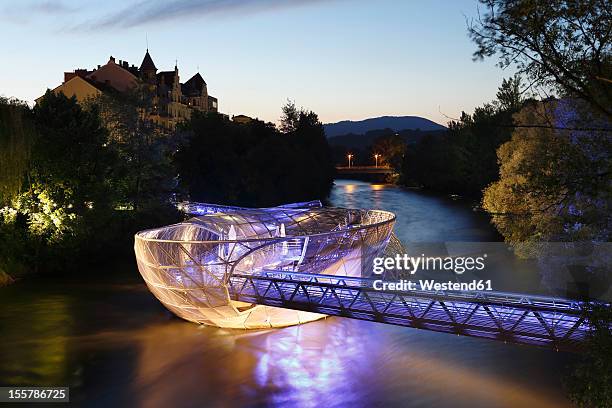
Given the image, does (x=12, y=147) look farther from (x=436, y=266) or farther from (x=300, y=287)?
(x=436, y=266)

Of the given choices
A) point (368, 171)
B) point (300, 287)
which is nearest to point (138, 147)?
point (300, 287)

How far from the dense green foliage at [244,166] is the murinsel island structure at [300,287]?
28615 mm

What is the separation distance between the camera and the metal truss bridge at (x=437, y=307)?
12307mm

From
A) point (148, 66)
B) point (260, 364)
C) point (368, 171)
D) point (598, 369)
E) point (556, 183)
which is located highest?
point (148, 66)

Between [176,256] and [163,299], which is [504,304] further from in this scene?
[163,299]

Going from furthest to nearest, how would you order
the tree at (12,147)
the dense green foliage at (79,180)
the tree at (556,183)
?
the dense green foliage at (79,180)
the tree at (12,147)
the tree at (556,183)

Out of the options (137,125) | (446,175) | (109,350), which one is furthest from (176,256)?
(446,175)

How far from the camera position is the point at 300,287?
16328mm

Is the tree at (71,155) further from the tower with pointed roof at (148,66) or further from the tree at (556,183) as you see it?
the tower with pointed roof at (148,66)

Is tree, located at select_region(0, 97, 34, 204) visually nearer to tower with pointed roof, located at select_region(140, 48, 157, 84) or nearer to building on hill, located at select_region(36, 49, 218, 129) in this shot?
building on hill, located at select_region(36, 49, 218, 129)

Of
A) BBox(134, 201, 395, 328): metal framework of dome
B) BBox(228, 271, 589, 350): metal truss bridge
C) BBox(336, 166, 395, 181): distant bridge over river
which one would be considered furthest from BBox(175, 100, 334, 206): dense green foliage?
BBox(336, 166, 395, 181): distant bridge over river

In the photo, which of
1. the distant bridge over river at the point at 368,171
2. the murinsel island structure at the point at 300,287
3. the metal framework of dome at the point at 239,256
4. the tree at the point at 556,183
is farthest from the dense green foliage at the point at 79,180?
the distant bridge over river at the point at 368,171

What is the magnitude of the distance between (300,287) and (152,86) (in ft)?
86.1

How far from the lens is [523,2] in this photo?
293 inches
